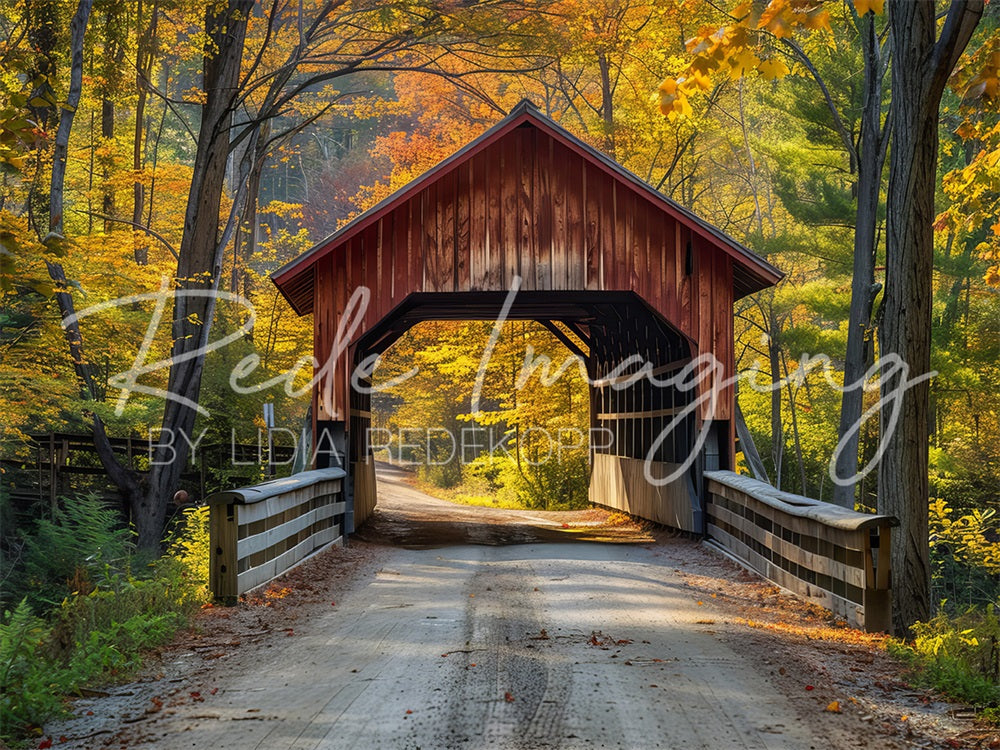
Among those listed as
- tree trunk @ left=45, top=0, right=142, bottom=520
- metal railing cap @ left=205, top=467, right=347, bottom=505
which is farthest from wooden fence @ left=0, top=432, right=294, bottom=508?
metal railing cap @ left=205, top=467, right=347, bottom=505

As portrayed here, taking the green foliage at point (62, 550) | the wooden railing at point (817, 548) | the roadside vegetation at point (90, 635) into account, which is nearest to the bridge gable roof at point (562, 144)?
the wooden railing at point (817, 548)

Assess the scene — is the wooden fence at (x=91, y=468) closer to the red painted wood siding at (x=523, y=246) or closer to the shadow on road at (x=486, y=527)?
the shadow on road at (x=486, y=527)

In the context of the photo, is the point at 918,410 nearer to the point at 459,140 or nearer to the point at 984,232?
the point at 984,232

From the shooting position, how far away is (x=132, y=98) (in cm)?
1878

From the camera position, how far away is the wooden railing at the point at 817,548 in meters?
7.12

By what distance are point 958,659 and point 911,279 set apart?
2.61 metres

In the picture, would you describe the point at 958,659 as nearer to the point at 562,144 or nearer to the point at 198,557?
the point at 198,557

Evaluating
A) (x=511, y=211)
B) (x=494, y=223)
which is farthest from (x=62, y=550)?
(x=511, y=211)

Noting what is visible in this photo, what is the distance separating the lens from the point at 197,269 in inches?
593

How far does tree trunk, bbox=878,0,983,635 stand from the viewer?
700cm

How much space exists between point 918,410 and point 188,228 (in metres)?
11.2

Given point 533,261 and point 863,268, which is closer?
point 533,261

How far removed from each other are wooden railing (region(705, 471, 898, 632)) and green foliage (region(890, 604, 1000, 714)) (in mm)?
480

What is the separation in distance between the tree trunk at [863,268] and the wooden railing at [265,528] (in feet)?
23.0
